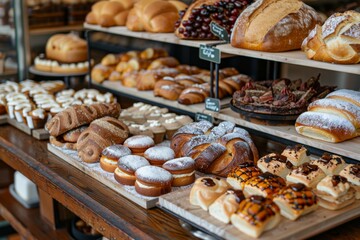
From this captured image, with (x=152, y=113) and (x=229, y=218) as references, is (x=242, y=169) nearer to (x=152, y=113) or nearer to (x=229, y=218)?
(x=229, y=218)

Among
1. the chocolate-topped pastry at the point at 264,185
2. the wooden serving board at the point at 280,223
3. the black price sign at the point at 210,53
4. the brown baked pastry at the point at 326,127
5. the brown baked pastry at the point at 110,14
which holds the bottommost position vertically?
the wooden serving board at the point at 280,223

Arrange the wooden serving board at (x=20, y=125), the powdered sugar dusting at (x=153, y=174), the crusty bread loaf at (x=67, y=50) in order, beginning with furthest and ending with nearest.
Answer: the crusty bread loaf at (x=67, y=50)
the wooden serving board at (x=20, y=125)
the powdered sugar dusting at (x=153, y=174)

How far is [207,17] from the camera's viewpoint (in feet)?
9.46

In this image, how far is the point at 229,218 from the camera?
5.67ft

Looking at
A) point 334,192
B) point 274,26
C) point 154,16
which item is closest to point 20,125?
point 154,16

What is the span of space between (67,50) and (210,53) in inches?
76.2

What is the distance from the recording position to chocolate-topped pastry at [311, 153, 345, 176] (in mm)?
1996

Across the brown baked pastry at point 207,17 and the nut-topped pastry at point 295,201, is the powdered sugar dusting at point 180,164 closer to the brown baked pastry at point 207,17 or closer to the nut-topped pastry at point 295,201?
the nut-topped pastry at point 295,201

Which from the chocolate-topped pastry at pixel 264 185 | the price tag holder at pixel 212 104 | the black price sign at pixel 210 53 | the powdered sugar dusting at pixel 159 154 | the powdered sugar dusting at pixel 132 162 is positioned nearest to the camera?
the chocolate-topped pastry at pixel 264 185

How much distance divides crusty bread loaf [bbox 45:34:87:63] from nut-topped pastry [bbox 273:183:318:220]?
2869 millimetres

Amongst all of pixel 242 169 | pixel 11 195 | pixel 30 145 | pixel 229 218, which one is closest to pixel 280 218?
pixel 229 218

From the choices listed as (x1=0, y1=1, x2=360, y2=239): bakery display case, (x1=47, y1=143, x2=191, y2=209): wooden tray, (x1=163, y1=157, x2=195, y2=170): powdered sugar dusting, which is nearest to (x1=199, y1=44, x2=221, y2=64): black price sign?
(x1=0, y1=1, x2=360, y2=239): bakery display case

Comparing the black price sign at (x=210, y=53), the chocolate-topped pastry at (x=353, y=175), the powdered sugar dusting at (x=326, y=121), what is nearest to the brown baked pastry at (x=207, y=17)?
the black price sign at (x=210, y=53)

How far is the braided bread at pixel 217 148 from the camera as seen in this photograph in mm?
2236
